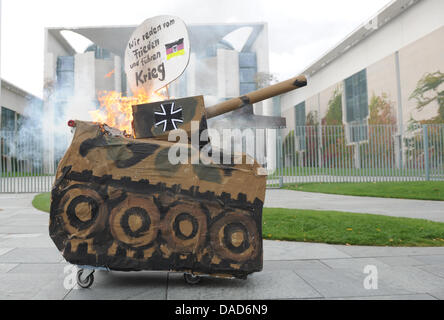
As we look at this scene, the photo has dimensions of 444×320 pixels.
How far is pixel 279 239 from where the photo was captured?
20.2ft

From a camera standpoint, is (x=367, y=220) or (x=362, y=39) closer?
(x=367, y=220)

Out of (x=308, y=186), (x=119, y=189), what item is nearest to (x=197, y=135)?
(x=119, y=189)

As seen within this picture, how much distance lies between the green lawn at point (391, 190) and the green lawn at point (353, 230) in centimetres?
560

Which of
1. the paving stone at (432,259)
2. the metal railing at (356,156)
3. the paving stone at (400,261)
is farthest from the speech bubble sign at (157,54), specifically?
the metal railing at (356,156)

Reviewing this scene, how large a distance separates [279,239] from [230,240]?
8.94 feet

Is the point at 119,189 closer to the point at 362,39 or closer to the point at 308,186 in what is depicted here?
the point at 308,186

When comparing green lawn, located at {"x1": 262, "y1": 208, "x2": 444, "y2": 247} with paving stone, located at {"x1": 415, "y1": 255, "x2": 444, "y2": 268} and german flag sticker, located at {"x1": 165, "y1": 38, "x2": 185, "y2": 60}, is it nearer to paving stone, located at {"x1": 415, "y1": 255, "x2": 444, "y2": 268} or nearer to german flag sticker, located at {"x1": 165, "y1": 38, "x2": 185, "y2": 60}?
paving stone, located at {"x1": 415, "y1": 255, "x2": 444, "y2": 268}

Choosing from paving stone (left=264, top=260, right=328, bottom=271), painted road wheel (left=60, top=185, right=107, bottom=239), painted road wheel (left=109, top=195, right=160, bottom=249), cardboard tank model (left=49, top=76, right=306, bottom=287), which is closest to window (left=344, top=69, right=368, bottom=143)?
paving stone (left=264, top=260, right=328, bottom=271)

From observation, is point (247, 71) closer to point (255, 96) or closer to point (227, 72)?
point (227, 72)

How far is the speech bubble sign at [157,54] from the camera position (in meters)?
6.25

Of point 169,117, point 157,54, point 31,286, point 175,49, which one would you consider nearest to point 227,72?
point 175,49

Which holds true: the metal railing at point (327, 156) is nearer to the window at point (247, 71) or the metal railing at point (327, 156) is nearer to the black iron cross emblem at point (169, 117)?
the black iron cross emblem at point (169, 117)

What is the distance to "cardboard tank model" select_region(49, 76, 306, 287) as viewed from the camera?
3.58 m

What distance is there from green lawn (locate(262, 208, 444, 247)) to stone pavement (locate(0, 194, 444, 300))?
377mm
